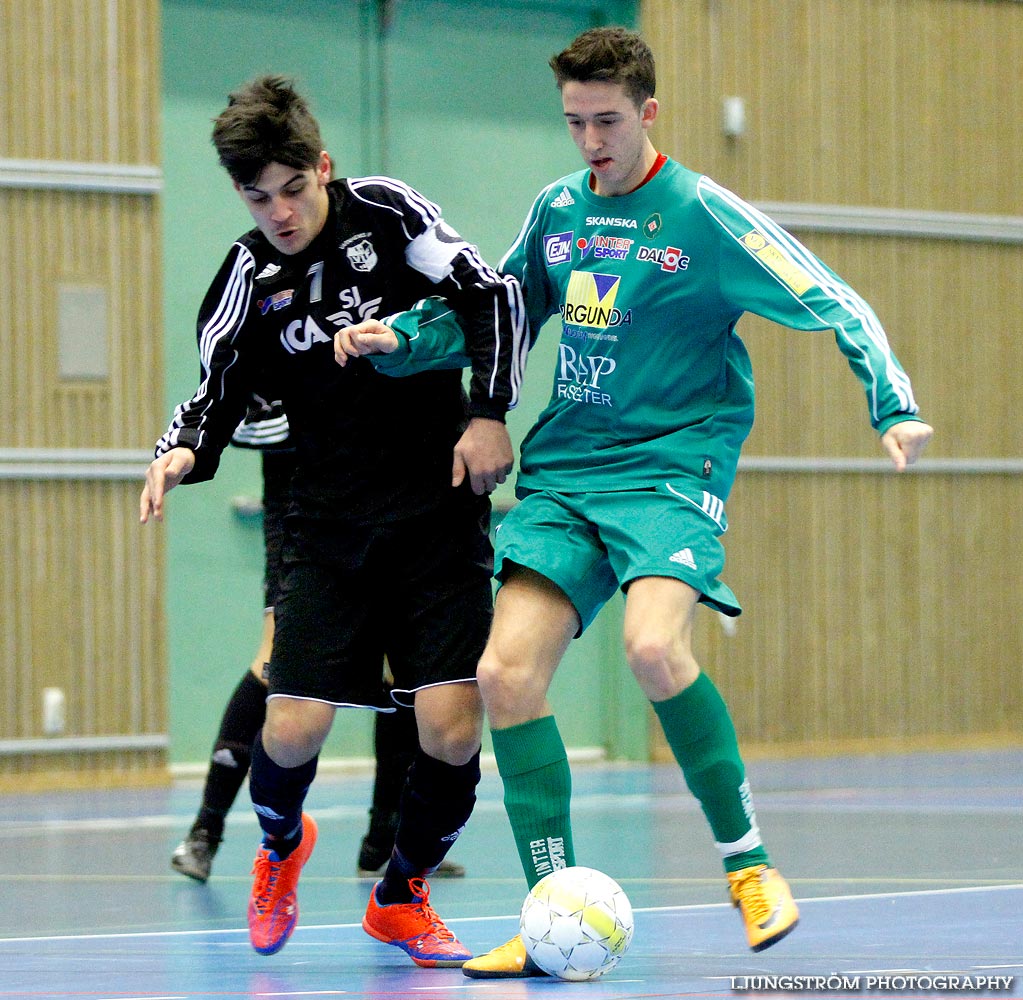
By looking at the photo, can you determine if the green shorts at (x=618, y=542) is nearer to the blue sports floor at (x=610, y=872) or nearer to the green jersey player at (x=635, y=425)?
the green jersey player at (x=635, y=425)

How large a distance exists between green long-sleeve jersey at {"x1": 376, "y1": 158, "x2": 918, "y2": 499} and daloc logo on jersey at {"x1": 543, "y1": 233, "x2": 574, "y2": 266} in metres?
0.04

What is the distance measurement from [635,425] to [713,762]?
0.70 meters

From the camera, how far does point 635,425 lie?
342 centimetres

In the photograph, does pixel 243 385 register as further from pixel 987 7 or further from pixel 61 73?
pixel 987 7

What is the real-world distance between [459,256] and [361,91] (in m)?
5.65

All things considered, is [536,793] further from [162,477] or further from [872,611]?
[872,611]

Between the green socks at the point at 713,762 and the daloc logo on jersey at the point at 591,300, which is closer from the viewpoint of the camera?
the green socks at the point at 713,762

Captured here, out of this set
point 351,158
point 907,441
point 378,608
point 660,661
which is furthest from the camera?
point 351,158

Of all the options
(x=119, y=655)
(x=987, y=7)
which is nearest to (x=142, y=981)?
(x=119, y=655)

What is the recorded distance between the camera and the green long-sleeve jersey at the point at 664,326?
11.1ft

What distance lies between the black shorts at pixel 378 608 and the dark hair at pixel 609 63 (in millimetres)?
914

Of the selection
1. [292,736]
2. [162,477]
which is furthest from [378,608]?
[162,477]

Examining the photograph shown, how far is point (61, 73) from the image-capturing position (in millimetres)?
8062

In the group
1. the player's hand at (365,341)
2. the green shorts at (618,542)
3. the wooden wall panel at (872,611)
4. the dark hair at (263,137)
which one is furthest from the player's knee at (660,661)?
the wooden wall panel at (872,611)
